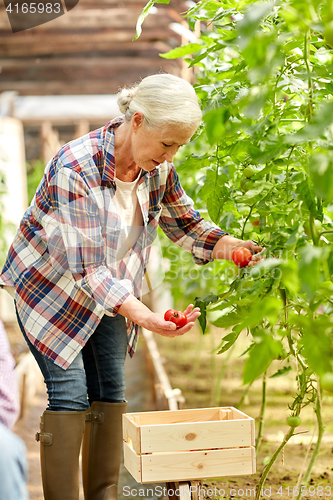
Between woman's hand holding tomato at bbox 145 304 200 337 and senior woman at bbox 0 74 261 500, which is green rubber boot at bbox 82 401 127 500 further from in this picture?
woman's hand holding tomato at bbox 145 304 200 337

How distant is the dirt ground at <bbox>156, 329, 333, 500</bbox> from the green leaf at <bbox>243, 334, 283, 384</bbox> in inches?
17.8

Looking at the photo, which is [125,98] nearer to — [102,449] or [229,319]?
[229,319]

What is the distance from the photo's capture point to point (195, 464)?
1370 millimetres

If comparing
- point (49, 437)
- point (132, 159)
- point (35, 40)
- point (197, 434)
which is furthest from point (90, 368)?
point (35, 40)

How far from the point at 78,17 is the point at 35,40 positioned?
20.4 inches

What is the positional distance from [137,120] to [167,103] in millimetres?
97

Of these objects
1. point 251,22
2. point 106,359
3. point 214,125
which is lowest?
point 106,359

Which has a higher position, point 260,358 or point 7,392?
point 260,358

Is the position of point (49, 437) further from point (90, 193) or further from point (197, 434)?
point (90, 193)

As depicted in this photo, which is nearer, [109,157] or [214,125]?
[214,125]

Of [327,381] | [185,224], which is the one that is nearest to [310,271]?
[327,381]

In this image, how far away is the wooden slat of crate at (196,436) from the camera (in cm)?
137

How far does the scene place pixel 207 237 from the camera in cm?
161

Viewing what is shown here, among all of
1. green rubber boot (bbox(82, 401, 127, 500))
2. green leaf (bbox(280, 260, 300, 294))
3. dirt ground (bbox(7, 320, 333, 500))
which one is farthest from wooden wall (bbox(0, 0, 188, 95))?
green leaf (bbox(280, 260, 300, 294))
